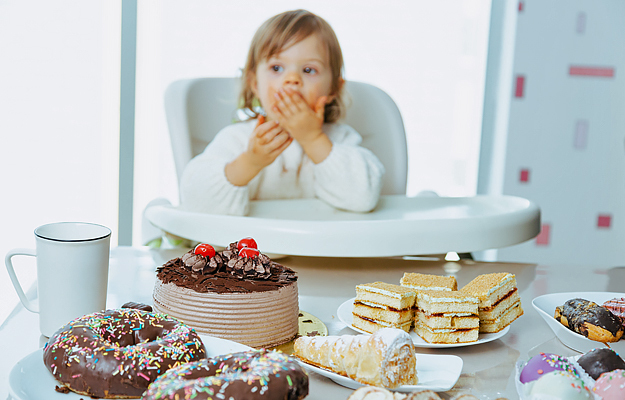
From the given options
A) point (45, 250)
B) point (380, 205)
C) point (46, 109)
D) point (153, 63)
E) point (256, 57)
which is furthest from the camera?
point (153, 63)

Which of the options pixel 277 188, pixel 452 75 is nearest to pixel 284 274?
pixel 277 188

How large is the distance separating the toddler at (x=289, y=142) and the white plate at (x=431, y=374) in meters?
0.92

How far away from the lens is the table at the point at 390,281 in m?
0.72

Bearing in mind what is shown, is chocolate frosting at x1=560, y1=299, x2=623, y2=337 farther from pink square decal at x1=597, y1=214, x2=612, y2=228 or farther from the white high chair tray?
pink square decal at x1=597, y1=214, x2=612, y2=228

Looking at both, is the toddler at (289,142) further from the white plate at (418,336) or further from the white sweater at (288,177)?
the white plate at (418,336)

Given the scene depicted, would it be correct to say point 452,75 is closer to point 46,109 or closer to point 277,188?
point 277,188

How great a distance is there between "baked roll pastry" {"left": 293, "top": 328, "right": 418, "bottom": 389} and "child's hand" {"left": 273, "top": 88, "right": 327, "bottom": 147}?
42.5 inches

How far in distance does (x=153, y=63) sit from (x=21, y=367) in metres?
2.33

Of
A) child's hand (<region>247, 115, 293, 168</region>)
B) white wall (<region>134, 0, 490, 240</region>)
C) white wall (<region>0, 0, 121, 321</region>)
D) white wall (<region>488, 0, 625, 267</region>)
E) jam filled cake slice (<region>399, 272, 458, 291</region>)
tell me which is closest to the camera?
jam filled cake slice (<region>399, 272, 458, 291</region>)

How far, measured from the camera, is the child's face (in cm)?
180

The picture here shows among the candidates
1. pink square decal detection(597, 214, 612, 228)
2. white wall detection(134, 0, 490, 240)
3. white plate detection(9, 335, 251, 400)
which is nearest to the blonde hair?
white wall detection(134, 0, 490, 240)

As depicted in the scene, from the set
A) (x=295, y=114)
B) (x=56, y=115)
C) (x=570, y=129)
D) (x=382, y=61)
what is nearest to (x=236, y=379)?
(x=295, y=114)

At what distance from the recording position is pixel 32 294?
102cm

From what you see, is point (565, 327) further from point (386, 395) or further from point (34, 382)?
point (34, 382)
